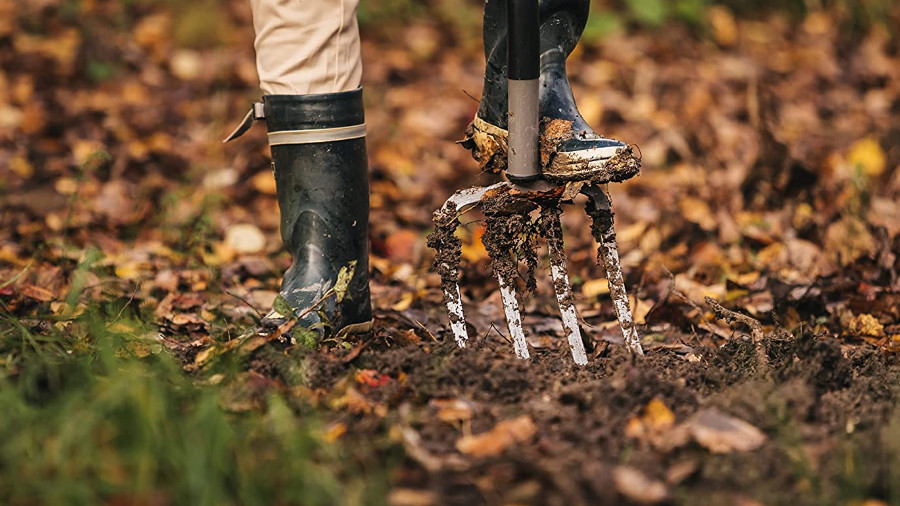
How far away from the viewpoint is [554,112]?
2205mm

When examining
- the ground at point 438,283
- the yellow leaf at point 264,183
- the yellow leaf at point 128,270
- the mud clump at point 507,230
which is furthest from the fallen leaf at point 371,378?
the yellow leaf at point 264,183

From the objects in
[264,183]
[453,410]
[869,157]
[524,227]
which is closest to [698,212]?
[869,157]

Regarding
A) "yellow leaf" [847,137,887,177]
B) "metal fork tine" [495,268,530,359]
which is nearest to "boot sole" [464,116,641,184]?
"metal fork tine" [495,268,530,359]

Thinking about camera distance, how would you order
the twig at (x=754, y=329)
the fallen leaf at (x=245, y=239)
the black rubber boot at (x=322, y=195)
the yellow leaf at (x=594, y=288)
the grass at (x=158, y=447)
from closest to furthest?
the grass at (x=158, y=447) < the twig at (x=754, y=329) < the black rubber boot at (x=322, y=195) < the yellow leaf at (x=594, y=288) < the fallen leaf at (x=245, y=239)

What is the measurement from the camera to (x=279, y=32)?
226cm

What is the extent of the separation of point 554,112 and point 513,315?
0.48 m

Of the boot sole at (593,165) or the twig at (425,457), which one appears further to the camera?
the boot sole at (593,165)

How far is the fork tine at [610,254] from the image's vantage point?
2.18m

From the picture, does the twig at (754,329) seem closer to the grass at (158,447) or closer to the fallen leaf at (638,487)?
the fallen leaf at (638,487)

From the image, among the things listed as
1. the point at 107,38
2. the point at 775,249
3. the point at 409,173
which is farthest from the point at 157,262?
the point at 107,38

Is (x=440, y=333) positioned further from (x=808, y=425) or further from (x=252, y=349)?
(x=808, y=425)

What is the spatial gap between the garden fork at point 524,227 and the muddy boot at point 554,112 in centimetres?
3

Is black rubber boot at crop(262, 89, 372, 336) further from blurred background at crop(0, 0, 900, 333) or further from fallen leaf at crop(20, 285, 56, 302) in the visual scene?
fallen leaf at crop(20, 285, 56, 302)

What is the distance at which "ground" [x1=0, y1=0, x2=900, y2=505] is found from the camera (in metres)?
1.55
